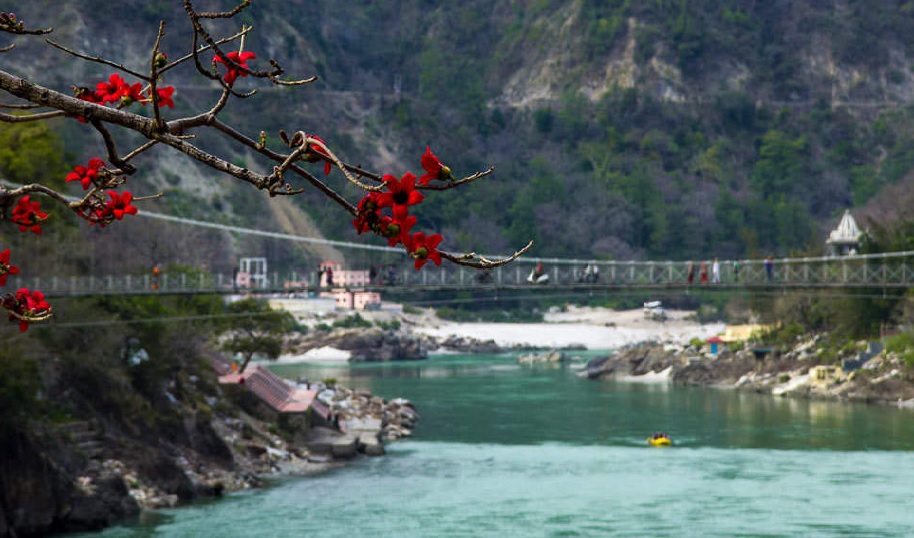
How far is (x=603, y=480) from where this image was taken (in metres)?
32.4

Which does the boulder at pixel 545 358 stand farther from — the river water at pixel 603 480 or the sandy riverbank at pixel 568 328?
the river water at pixel 603 480

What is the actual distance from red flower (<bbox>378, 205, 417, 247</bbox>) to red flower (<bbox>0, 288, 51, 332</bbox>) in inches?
66.7

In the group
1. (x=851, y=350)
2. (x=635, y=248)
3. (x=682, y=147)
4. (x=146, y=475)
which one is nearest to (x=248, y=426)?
(x=146, y=475)

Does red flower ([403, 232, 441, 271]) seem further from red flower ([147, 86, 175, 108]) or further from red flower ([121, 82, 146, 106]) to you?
red flower ([121, 82, 146, 106])

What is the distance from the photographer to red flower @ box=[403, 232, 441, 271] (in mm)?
3086

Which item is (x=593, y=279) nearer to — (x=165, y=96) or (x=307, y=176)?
(x=165, y=96)

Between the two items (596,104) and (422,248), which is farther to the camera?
(596,104)

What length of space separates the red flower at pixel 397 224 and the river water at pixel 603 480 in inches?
896

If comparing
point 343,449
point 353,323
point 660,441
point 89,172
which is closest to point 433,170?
point 89,172

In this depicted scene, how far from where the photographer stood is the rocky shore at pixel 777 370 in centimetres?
5212

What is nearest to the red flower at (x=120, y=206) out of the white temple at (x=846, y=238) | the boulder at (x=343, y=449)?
the boulder at (x=343, y=449)

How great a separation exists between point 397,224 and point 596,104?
439 ft

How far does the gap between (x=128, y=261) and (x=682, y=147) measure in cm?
9419

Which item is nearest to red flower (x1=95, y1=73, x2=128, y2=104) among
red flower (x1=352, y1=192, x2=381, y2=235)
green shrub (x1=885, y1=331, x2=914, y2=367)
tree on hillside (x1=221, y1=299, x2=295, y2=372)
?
red flower (x1=352, y1=192, x2=381, y2=235)
